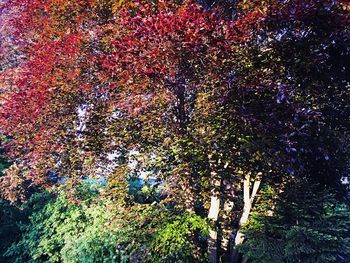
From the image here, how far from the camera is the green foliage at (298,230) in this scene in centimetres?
377

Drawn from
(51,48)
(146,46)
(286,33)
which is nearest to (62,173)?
(51,48)

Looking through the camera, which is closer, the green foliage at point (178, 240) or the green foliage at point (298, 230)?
the green foliage at point (298, 230)

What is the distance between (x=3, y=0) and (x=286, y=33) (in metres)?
9.02

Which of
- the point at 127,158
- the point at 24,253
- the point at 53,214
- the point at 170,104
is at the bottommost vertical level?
the point at 24,253

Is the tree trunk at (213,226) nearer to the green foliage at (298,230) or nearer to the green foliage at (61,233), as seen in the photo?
the green foliage at (298,230)

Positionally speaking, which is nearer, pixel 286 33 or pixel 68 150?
pixel 286 33

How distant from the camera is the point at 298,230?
147 inches

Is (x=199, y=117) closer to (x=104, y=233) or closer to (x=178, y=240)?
(x=178, y=240)

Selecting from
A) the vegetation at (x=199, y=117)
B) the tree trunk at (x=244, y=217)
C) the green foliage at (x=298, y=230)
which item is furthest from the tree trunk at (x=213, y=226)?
the green foliage at (x=298, y=230)

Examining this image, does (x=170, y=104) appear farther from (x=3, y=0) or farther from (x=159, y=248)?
(x=3, y=0)

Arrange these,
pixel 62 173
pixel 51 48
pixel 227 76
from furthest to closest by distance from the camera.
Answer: pixel 62 173 < pixel 51 48 < pixel 227 76

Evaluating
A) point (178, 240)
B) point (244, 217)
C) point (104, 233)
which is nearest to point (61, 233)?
point (104, 233)

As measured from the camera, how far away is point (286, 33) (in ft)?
11.8

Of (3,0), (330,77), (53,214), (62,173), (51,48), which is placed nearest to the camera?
(330,77)
